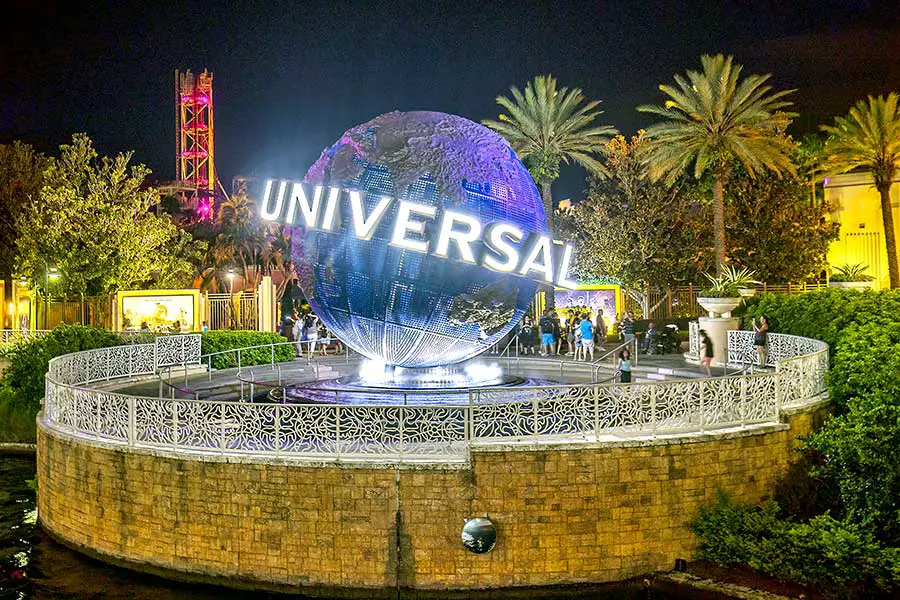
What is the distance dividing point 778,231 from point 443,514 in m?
33.1

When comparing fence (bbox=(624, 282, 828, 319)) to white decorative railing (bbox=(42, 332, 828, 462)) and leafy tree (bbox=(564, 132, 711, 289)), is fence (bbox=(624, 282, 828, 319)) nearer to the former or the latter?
leafy tree (bbox=(564, 132, 711, 289))

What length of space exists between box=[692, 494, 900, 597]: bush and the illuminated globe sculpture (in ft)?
17.1

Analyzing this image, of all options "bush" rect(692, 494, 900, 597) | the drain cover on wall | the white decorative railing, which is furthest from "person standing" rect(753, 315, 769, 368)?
the drain cover on wall

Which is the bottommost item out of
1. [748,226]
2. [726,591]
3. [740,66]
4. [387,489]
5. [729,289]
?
[726,591]

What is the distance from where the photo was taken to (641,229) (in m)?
40.3

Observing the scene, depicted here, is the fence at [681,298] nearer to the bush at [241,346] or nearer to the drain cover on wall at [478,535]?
the bush at [241,346]

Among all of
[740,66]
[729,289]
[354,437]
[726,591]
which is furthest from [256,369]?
[740,66]

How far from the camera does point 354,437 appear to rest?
10.7 meters

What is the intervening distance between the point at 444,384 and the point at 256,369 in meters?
6.78

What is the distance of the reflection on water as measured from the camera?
34.7 feet

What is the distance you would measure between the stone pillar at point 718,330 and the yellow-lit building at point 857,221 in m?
25.0

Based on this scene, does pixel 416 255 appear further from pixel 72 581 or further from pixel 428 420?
pixel 72 581

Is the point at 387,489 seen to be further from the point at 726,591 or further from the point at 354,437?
the point at 726,591

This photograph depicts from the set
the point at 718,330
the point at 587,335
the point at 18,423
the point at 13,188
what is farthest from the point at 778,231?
the point at 13,188
